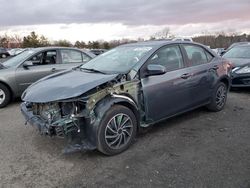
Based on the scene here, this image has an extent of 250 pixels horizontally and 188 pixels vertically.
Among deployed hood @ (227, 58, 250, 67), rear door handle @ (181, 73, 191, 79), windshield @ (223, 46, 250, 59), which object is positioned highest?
windshield @ (223, 46, 250, 59)

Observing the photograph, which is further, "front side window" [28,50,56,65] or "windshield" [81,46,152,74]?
"front side window" [28,50,56,65]

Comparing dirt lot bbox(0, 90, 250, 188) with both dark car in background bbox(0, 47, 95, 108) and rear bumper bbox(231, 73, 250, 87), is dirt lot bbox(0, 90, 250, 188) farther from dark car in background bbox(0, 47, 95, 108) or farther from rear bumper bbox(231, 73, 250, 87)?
rear bumper bbox(231, 73, 250, 87)

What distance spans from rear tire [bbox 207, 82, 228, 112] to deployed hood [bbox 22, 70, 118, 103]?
8.68ft

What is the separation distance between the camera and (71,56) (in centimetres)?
804

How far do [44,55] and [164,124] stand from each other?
4092mm

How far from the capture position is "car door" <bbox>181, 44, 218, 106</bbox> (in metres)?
5.18

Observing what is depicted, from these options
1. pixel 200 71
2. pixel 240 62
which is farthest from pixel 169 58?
pixel 240 62

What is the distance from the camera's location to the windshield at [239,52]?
9109mm

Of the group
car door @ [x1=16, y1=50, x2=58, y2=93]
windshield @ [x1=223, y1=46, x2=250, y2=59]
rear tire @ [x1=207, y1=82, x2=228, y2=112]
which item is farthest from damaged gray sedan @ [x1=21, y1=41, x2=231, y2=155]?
windshield @ [x1=223, y1=46, x2=250, y2=59]

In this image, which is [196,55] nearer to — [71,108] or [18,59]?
[71,108]

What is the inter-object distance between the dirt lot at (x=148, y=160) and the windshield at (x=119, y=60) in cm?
122

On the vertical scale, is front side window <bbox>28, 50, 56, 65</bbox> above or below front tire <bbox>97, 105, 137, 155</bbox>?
above

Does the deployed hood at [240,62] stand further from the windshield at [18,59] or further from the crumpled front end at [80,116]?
the windshield at [18,59]

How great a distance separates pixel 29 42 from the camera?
40.9m
